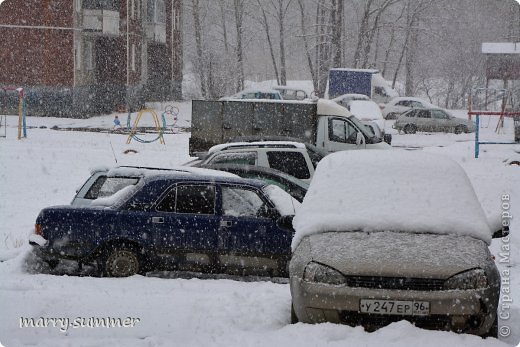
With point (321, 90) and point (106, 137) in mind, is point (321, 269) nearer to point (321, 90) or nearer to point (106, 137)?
point (106, 137)

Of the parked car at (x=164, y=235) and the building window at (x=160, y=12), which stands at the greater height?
the building window at (x=160, y=12)

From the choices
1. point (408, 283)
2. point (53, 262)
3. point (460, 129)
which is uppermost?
point (408, 283)

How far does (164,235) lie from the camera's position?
363 inches

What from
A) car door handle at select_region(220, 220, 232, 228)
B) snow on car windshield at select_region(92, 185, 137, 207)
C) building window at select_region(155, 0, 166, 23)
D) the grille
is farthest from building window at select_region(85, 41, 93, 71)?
the grille

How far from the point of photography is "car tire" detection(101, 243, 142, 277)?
30.1ft

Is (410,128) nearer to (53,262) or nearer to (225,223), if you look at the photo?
(225,223)

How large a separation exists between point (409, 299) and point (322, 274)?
2.24 ft

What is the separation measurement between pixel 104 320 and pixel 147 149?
20.8 m

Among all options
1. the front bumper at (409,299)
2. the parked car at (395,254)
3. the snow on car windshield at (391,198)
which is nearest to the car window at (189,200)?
the snow on car windshield at (391,198)

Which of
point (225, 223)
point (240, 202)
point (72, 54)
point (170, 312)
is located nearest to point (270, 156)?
point (240, 202)

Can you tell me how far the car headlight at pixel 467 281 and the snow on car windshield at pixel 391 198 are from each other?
2.26ft

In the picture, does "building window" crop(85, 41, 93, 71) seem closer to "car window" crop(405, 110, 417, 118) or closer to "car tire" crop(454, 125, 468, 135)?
"car window" crop(405, 110, 417, 118)

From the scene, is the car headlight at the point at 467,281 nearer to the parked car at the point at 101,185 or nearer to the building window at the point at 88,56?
the parked car at the point at 101,185

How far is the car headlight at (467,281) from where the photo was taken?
19.4 ft
